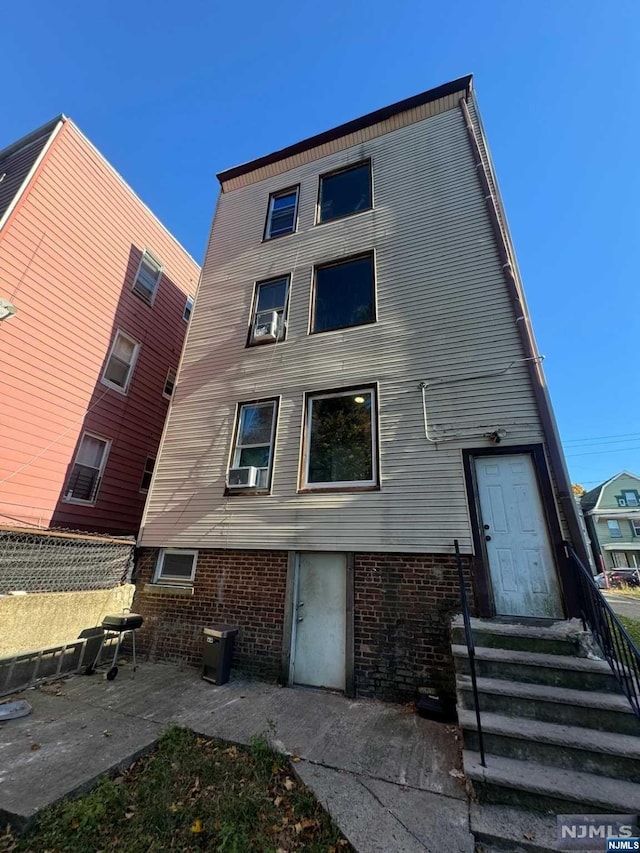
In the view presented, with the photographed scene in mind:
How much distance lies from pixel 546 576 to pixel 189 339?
28.9 feet

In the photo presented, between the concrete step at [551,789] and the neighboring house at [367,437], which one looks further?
the neighboring house at [367,437]

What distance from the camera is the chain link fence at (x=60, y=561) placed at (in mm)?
5500

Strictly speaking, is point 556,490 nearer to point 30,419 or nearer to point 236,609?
point 236,609

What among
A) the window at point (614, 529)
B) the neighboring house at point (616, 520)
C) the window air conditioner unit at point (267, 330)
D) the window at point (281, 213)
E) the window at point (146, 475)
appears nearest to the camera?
the window air conditioner unit at point (267, 330)

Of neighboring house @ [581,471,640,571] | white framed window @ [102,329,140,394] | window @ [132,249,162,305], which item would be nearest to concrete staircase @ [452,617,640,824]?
white framed window @ [102,329,140,394]

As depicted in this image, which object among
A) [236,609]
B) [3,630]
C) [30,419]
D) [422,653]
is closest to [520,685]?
[422,653]

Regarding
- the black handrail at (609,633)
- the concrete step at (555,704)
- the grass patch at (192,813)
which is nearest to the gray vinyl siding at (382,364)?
the black handrail at (609,633)

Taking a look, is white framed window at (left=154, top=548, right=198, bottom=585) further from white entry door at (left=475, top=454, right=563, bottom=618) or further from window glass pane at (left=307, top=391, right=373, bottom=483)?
white entry door at (left=475, top=454, right=563, bottom=618)

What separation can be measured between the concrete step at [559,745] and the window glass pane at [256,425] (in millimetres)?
5393

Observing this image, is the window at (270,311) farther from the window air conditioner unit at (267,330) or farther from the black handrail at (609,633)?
the black handrail at (609,633)

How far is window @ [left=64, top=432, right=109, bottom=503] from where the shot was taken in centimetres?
871

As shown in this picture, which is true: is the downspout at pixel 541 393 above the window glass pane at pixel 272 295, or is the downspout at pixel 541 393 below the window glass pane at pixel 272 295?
below

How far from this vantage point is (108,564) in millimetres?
6898

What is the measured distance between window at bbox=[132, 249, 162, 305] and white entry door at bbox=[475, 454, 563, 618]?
11016mm
